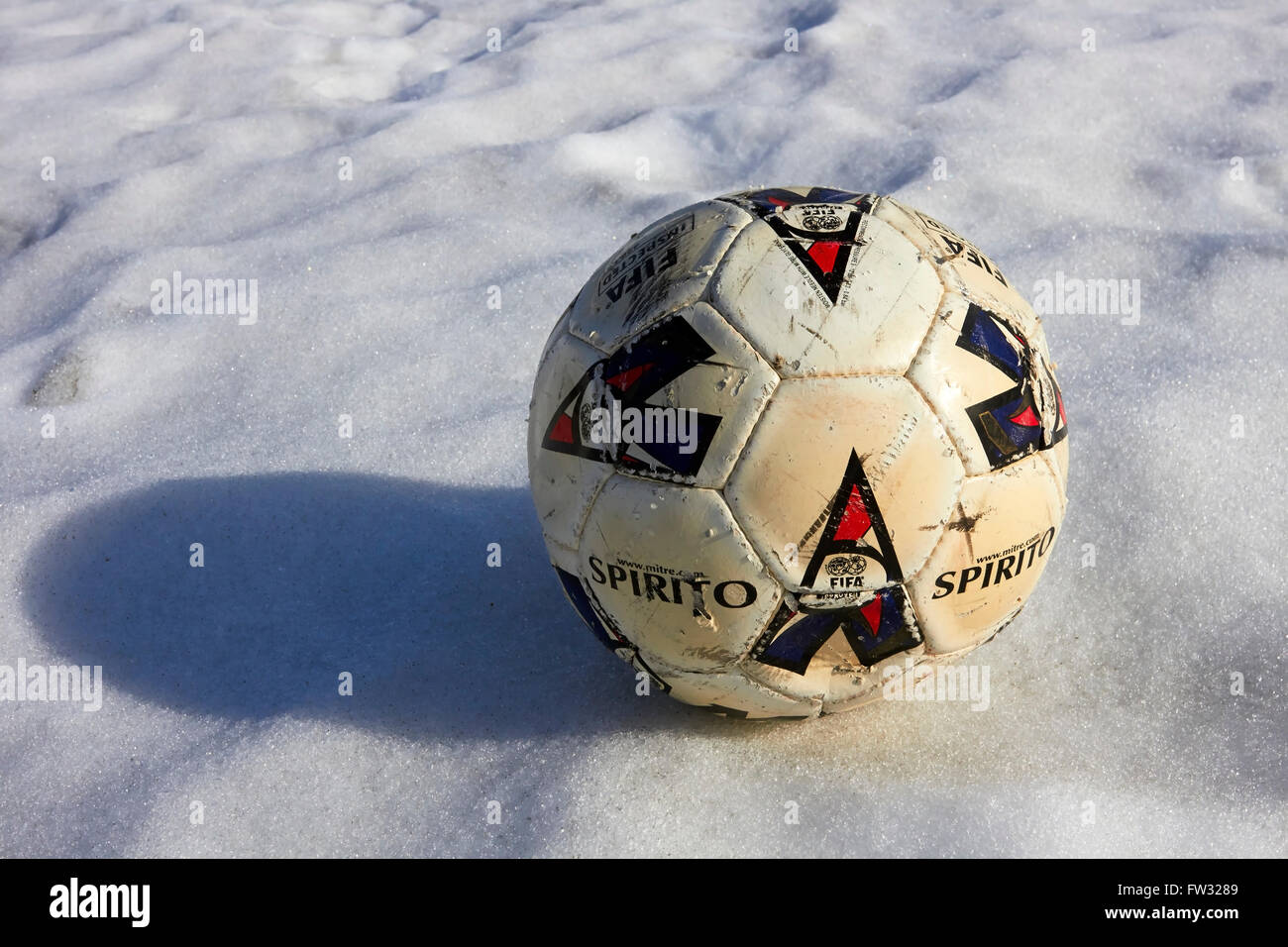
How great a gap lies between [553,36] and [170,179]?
6.85 feet

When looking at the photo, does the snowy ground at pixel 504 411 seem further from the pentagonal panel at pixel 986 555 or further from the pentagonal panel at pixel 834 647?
the pentagonal panel at pixel 986 555

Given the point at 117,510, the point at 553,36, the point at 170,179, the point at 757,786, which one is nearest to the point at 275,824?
the point at 757,786

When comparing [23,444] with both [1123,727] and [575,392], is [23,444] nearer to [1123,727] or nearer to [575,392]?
[575,392]

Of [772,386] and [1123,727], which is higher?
[772,386]

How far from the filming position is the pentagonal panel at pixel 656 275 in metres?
2.38

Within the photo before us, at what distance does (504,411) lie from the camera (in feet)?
12.4

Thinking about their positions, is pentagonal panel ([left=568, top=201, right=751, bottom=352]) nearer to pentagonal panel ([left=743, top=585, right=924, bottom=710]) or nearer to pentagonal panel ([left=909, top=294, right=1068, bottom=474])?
pentagonal panel ([left=909, top=294, right=1068, bottom=474])

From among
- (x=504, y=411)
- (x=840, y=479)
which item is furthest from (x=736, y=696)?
(x=504, y=411)

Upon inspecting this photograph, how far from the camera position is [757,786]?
2.59 metres

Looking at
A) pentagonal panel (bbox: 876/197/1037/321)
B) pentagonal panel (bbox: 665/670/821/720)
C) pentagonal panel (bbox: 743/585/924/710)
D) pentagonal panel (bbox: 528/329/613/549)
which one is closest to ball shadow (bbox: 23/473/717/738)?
pentagonal panel (bbox: 665/670/821/720)

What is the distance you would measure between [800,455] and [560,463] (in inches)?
22.2

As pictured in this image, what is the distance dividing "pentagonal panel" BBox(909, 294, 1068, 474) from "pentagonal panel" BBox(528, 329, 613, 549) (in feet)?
2.31

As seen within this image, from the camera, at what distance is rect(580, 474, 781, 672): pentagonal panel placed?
7.41ft

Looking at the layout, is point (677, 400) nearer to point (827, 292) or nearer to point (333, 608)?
point (827, 292)
